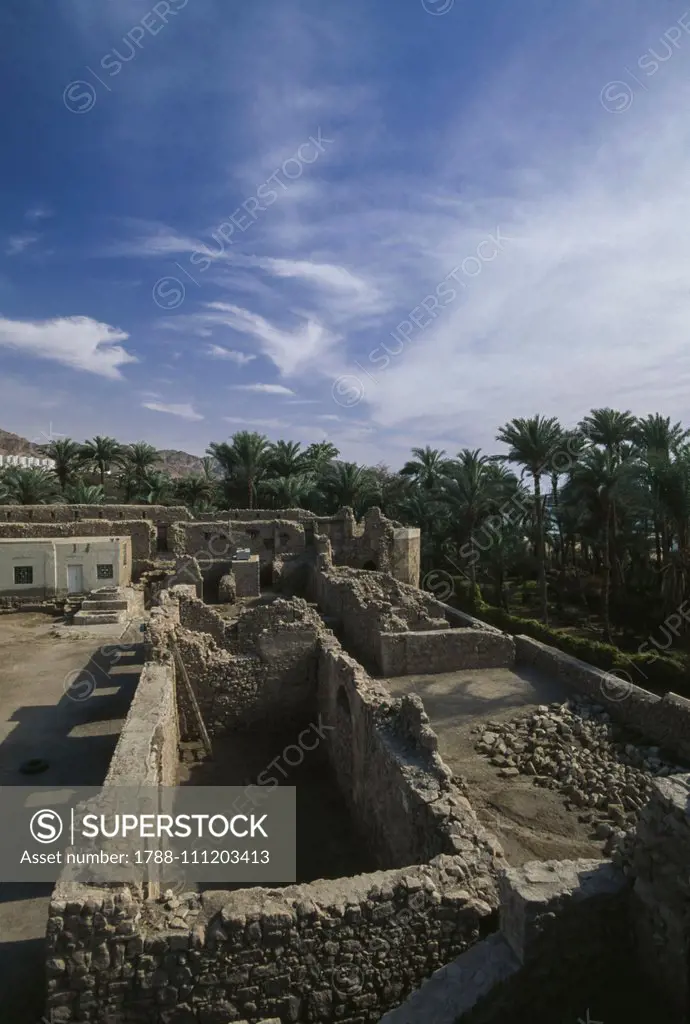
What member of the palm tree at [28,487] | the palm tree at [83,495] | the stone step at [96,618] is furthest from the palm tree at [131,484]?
the stone step at [96,618]

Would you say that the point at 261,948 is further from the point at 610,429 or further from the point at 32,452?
the point at 32,452

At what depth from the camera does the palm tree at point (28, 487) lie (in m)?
32.8

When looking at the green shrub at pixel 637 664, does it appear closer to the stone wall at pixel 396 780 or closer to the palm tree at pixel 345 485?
the stone wall at pixel 396 780

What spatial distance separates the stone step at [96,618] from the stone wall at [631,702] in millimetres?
13796

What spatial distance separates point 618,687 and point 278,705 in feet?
19.8

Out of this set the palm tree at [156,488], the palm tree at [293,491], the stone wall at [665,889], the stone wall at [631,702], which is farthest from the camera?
the palm tree at [156,488]

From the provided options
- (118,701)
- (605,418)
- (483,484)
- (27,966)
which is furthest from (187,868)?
(605,418)

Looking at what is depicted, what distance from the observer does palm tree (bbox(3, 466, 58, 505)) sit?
3278cm

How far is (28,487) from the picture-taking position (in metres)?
32.7

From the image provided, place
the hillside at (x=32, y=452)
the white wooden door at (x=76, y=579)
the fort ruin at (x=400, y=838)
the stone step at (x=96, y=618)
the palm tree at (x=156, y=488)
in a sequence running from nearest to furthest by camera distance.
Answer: the fort ruin at (x=400, y=838)
the stone step at (x=96, y=618)
the white wooden door at (x=76, y=579)
the palm tree at (x=156, y=488)
the hillside at (x=32, y=452)

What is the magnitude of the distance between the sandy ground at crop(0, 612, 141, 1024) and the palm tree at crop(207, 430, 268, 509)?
58.6ft

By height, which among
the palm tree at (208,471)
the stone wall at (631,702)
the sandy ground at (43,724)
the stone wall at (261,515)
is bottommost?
the sandy ground at (43,724)

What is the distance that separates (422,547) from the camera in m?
30.4

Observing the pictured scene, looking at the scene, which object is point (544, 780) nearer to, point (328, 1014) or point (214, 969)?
point (328, 1014)
